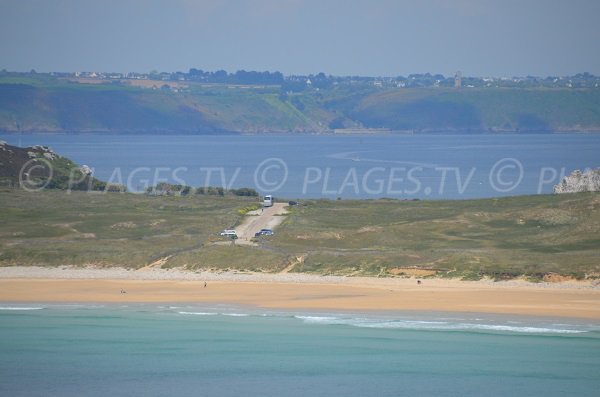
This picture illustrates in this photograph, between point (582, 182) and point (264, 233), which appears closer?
point (264, 233)

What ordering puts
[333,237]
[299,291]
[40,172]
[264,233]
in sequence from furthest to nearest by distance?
[40,172], [264,233], [333,237], [299,291]

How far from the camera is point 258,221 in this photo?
69500 millimetres

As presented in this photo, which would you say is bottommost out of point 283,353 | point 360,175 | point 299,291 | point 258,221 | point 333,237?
point 283,353

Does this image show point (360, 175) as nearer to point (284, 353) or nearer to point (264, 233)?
point (264, 233)

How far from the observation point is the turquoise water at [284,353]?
1382 inches

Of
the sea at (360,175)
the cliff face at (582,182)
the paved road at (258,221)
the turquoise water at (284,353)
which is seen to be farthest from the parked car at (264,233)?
the sea at (360,175)

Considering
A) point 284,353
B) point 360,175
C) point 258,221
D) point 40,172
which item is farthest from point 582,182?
point 360,175

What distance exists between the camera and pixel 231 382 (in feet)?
117

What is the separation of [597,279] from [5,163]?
6163 cm

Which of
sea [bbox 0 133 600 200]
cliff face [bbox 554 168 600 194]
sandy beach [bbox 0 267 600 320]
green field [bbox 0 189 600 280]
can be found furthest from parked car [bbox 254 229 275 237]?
sea [bbox 0 133 600 200]

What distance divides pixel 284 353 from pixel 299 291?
10.2 meters

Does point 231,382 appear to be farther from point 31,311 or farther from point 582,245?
point 582,245

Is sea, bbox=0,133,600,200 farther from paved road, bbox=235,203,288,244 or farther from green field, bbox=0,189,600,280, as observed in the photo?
green field, bbox=0,189,600,280

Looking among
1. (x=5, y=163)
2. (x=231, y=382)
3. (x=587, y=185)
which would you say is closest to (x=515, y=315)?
(x=231, y=382)
